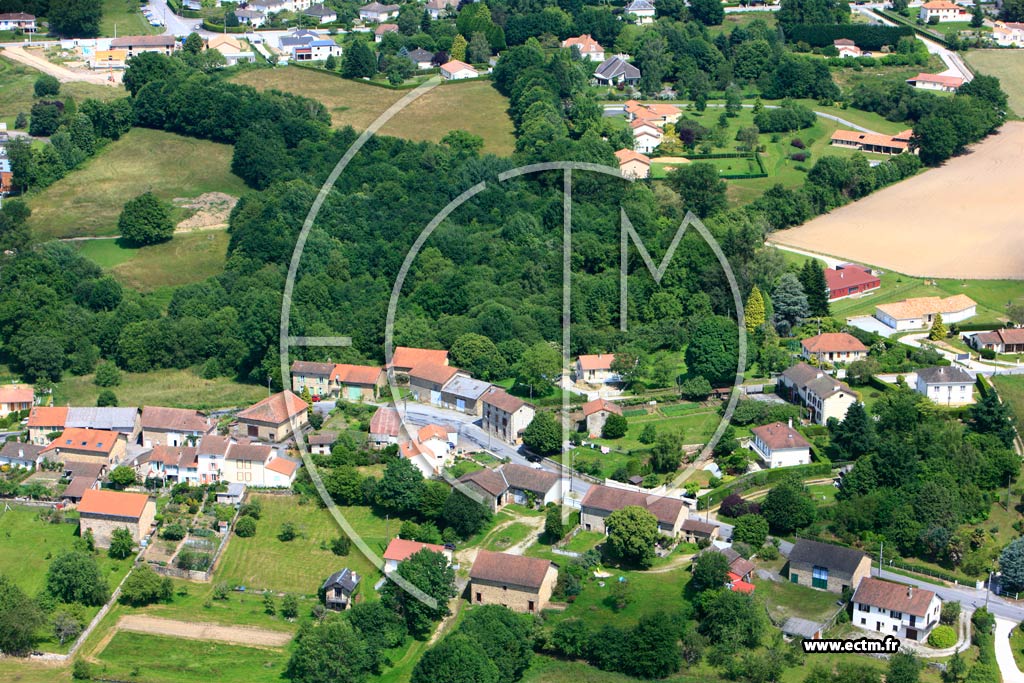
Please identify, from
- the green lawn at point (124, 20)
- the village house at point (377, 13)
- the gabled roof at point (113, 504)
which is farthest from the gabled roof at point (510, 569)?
the village house at point (377, 13)

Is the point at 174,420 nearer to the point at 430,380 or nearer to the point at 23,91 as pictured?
the point at 430,380

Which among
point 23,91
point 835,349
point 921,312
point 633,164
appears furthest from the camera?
point 23,91

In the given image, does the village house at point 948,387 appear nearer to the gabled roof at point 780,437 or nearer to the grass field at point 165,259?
the gabled roof at point 780,437

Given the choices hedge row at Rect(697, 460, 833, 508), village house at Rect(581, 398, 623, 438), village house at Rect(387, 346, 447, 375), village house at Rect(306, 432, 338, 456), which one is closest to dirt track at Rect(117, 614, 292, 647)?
village house at Rect(306, 432, 338, 456)

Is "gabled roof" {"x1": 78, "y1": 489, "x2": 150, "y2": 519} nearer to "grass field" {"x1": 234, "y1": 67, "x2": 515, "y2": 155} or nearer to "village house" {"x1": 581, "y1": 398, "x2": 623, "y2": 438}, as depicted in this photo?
"village house" {"x1": 581, "y1": 398, "x2": 623, "y2": 438}

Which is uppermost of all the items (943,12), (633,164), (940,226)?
(943,12)

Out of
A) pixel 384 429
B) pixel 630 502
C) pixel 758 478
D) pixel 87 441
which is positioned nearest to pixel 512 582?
pixel 630 502

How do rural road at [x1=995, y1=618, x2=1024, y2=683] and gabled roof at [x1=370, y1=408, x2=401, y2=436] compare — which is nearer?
rural road at [x1=995, y1=618, x2=1024, y2=683]
